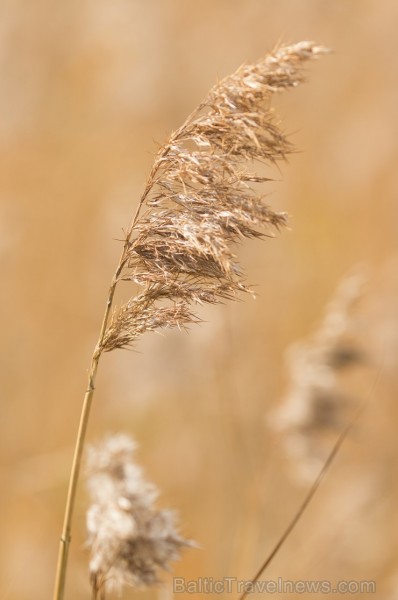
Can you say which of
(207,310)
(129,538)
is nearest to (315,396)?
(129,538)

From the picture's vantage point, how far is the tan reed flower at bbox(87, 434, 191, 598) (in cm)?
152

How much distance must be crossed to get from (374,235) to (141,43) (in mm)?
4129

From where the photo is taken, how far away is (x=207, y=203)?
135cm

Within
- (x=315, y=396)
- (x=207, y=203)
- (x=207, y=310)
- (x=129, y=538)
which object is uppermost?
(x=207, y=310)

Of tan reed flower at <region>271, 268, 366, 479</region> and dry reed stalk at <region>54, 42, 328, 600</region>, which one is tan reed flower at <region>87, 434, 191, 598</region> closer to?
dry reed stalk at <region>54, 42, 328, 600</region>

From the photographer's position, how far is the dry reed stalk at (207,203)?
132 centimetres

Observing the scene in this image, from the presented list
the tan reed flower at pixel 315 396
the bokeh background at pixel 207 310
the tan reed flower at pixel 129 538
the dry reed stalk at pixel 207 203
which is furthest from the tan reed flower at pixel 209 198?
the tan reed flower at pixel 315 396

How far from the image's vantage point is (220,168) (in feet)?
4.42

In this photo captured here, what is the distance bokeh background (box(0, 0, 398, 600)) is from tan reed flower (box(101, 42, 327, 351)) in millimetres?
759

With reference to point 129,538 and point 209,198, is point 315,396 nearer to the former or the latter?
point 129,538

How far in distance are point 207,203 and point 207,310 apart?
10.6 feet

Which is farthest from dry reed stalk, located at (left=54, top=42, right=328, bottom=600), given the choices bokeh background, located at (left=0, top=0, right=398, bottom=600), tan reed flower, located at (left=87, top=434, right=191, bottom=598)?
bokeh background, located at (left=0, top=0, right=398, bottom=600)

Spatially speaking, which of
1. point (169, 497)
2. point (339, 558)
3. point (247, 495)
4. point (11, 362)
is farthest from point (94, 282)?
point (339, 558)

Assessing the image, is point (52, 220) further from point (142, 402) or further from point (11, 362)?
point (142, 402)
